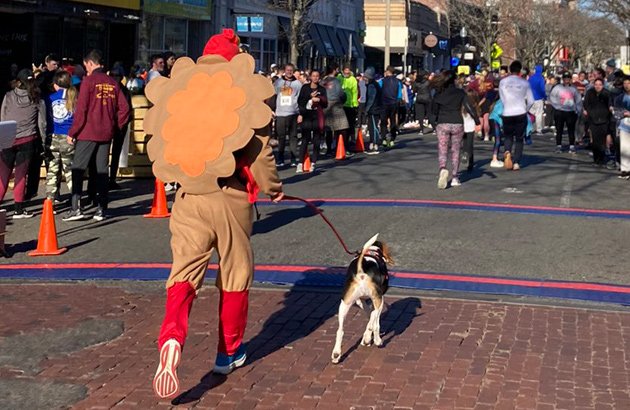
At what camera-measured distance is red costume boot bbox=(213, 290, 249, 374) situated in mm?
5949

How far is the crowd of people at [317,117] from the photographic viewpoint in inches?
474

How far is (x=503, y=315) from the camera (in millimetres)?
7676

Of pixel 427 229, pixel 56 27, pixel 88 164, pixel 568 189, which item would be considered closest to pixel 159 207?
pixel 88 164

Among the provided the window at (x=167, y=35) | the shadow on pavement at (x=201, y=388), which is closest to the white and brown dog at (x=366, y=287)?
the shadow on pavement at (x=201, y=388)

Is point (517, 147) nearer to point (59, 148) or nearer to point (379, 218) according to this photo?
point (379, 218)

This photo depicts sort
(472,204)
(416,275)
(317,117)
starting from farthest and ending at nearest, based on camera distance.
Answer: (317,117) < (472,204) < (416,275)

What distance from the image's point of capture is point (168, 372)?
5430 millimetres

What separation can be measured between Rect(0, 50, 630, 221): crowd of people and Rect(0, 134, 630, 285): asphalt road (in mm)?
541

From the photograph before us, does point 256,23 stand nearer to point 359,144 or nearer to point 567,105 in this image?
point 359,144

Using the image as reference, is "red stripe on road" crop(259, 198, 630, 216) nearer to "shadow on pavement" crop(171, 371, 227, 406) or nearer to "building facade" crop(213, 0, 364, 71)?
"shadow on pavement" crop(171, 371, 227, 406)

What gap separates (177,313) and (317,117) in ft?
42.0

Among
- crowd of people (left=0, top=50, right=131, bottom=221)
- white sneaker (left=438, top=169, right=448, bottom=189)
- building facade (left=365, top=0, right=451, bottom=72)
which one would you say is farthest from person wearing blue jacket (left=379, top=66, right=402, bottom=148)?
building facade (left=365, top=0, right=451, bottom=72)

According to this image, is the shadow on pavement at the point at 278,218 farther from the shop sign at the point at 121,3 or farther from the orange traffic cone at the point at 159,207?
the shop sign at the point at 121,3

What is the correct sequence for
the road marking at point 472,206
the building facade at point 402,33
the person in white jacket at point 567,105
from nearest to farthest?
1. the road marking at point 472,206
2. the person in white jacket at point 567,105
3. the building facade at point 402,33
